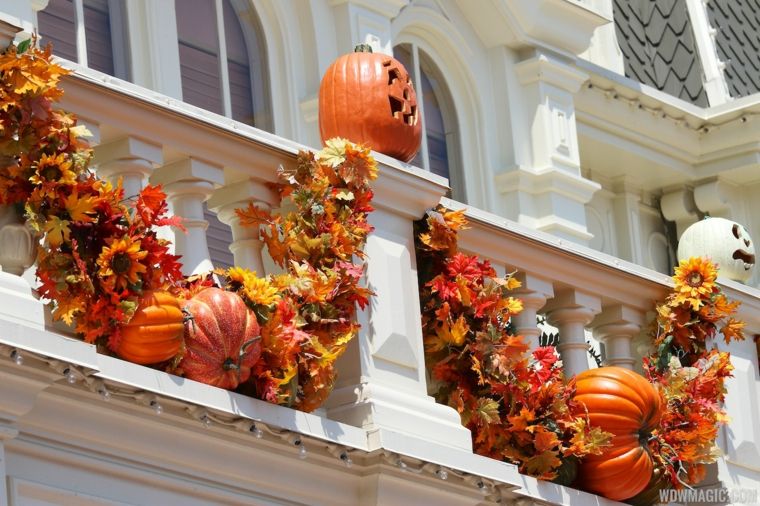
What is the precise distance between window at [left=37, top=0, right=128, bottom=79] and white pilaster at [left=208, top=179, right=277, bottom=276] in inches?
129

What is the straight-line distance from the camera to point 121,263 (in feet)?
23.2

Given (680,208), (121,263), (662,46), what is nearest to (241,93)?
(680,208)

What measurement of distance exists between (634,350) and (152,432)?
11.6 ft

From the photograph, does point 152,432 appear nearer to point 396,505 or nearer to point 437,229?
point 396,505

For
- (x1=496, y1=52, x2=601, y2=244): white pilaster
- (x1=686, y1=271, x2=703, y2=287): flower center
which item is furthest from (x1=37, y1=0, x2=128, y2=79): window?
(x1=496, y1=52, x2=601, y2=244): white pilaster

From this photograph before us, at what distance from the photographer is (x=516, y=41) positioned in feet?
47.8

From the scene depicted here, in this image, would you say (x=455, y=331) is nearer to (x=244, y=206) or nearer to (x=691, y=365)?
(x=244, y=206)

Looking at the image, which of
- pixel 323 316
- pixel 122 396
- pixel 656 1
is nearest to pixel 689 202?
pixel 656 1

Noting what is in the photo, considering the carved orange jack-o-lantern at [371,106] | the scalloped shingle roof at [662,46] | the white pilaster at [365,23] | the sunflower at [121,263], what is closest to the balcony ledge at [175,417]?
the sunflower at [121,263]

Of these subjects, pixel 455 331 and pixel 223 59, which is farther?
pixel 223 59

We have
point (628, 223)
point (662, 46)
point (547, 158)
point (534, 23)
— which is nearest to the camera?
point (547, 158)

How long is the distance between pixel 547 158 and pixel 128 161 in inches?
285

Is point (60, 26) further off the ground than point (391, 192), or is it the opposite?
point (60, 26)

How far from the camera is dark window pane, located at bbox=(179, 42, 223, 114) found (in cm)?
1209
